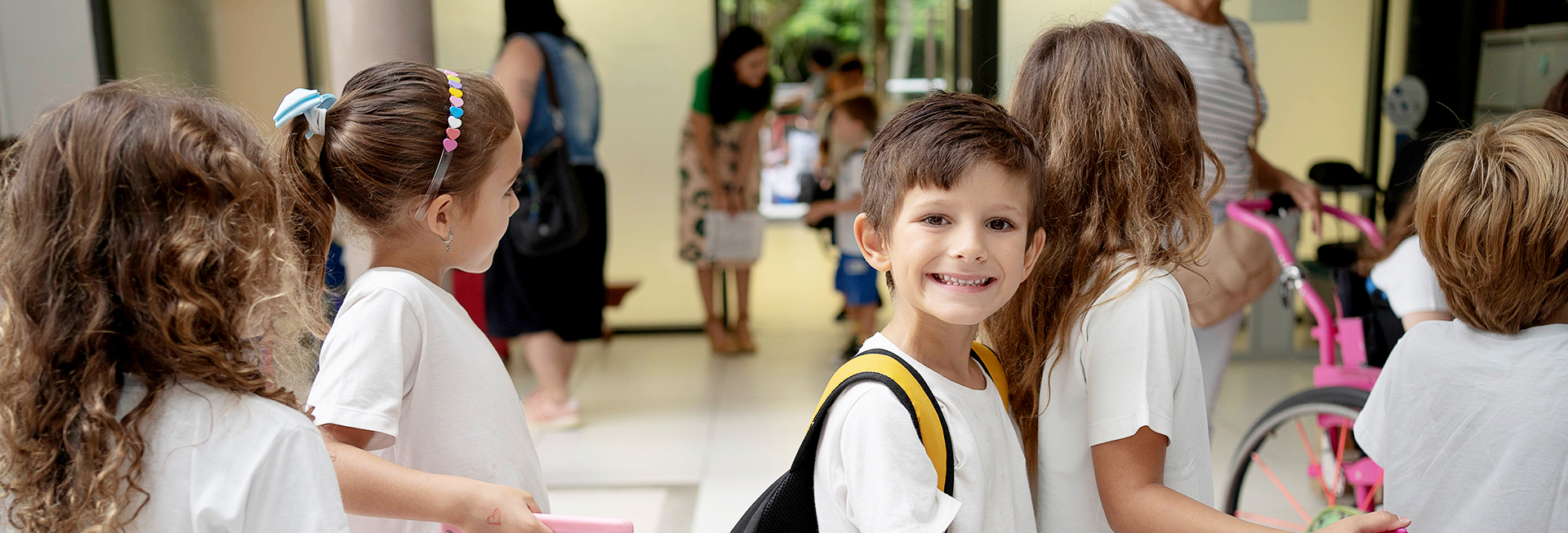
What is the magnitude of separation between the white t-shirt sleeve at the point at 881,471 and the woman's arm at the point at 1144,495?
0.88 ft

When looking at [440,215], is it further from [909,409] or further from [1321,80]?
[1321,80]

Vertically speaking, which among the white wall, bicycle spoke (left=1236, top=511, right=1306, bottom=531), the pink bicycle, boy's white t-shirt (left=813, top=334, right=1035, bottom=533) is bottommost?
bicycle spoke (left=1236, top=511, right=1306, bottom=531)

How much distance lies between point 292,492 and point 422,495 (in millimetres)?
242

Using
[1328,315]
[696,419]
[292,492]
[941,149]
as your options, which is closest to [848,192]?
[696,419]

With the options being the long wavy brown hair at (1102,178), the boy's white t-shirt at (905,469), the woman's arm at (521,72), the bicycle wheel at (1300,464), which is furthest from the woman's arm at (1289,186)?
the woman's arm at (521,72)

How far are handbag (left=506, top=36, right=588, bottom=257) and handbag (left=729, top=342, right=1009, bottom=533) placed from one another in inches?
95.9

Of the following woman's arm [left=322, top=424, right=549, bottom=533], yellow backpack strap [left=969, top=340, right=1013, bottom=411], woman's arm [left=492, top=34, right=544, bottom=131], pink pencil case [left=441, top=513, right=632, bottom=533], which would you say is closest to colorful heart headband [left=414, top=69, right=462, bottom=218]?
woman's arm [left=322, top=424, right=549, bottom=533]

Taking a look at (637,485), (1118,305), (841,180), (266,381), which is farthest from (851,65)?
(266,381)

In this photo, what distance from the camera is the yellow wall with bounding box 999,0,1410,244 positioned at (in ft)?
14.4

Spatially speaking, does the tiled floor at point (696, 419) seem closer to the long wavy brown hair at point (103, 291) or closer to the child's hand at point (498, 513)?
the child's hand at point (498, 513)

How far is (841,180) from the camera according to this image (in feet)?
15.9

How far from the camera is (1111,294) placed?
121 cm

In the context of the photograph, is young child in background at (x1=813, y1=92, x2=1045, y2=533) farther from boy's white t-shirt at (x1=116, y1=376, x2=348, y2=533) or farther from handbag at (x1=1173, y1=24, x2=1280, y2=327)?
handbag at (x1=1173, y1=24, x2=1280, y2=327)

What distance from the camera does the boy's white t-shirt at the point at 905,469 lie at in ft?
3.19
